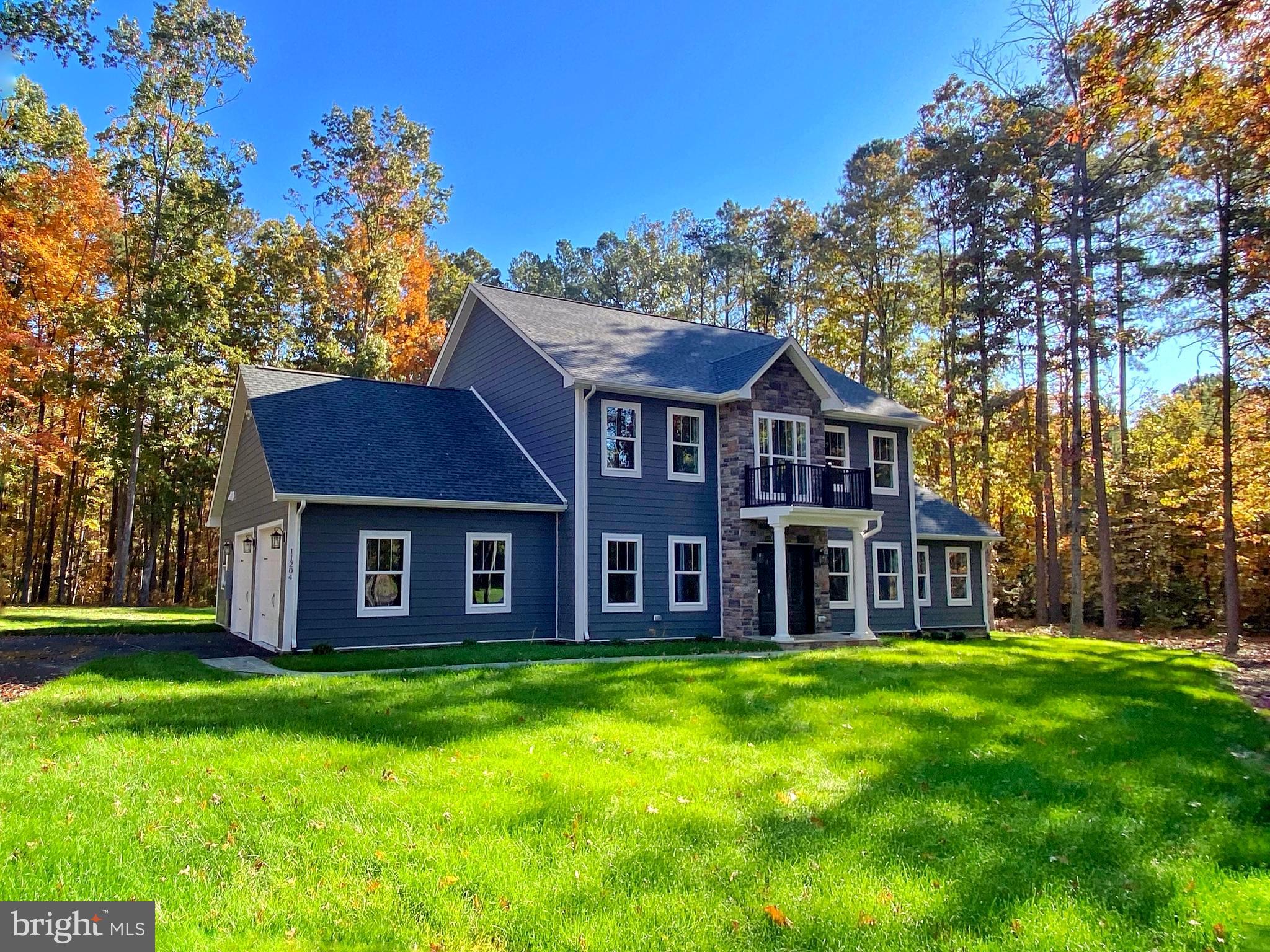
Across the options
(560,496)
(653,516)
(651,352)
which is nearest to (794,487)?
(653,516)

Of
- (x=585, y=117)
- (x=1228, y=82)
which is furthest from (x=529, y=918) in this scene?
(x=585, y=117)

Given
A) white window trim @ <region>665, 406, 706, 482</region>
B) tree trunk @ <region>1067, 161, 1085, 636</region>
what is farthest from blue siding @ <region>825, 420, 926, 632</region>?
tree trunk @ <region>1067, 161, 1085, 636</region>

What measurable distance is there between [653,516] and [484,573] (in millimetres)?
3759

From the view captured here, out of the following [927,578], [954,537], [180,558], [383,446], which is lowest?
[927,578]

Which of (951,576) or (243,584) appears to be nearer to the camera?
(243,584)

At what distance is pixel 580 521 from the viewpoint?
16453mm

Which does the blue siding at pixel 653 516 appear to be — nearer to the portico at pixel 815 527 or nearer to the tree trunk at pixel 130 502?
the portico at pixel 815 527

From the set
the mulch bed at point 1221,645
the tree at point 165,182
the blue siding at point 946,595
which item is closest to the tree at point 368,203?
the tree at point 165,182

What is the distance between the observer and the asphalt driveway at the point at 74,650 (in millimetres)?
10968

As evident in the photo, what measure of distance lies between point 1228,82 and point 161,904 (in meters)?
17.0

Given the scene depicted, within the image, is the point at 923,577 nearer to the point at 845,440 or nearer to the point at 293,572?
the point at 845,440

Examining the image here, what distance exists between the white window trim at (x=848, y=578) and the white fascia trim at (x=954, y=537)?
10.0 feet

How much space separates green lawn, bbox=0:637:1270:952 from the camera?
13.0ft

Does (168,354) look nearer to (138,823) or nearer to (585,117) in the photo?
(585,117)
